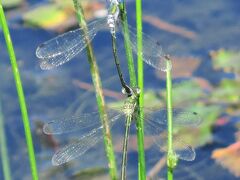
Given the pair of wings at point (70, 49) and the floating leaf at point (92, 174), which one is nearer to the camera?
the pair of wings at point (70, 49)

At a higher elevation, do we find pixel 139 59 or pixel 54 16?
pixel 139 59

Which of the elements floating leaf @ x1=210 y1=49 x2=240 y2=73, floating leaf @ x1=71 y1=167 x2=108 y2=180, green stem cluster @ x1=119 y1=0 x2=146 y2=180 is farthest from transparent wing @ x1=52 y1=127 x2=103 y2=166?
floating leaf @ x1=210 y1=49 x2=240 y2=73

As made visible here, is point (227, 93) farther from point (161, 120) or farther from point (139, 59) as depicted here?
point (139, 59)

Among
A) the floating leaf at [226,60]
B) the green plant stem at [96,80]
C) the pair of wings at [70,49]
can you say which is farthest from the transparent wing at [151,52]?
the floating leaf at [226,60]

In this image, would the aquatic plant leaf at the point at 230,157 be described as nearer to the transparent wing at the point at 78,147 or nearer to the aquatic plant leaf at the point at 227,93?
the aquatic plant leaf at the point at 227,93

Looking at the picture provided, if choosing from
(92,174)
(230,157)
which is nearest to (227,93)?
(230,157)

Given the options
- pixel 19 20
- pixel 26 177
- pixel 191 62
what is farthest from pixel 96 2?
pixel 26 177

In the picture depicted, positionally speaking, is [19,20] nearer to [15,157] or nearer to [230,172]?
[15,157]
